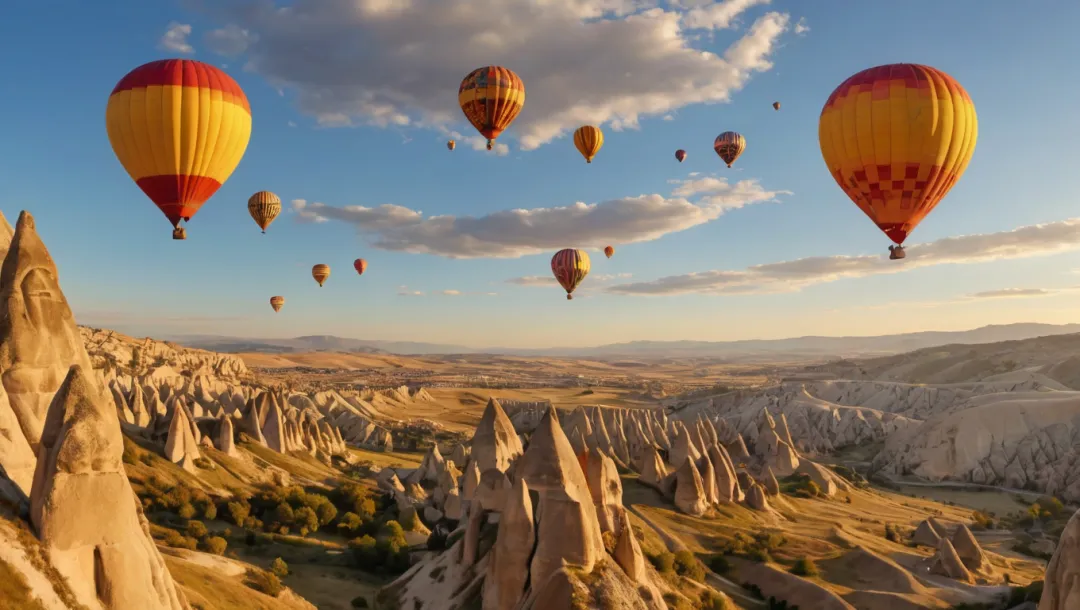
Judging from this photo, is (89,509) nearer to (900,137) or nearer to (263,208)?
(900,137)

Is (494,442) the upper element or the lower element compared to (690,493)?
upper

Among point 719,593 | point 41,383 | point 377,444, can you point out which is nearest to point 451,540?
point 719,593

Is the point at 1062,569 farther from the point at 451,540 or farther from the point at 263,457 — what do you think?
the point at 263,457

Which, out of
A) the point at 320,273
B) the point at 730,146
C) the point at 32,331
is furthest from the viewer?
the point at 320,273

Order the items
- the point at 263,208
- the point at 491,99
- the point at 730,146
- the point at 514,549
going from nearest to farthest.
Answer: the point at 514,549
the point at 491,99
the point at 263,208
the point at 730,146

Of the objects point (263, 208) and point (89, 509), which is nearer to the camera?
point (89, 509)

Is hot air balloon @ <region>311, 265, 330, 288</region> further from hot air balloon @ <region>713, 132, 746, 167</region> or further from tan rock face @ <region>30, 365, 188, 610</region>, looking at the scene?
tan rock face @ <region>30, 365, 188, 610</region>

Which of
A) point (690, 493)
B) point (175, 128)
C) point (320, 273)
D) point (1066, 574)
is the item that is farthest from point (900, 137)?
point (320, 273)
